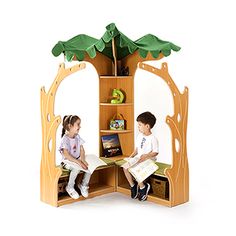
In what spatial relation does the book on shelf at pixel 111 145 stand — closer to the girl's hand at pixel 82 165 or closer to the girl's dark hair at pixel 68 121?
the girl's hand at pixel 82 165

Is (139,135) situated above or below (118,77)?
below

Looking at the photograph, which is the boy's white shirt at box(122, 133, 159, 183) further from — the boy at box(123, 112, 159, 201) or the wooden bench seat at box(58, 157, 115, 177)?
the wooden bench seat at box(58, 157, 115, 177)

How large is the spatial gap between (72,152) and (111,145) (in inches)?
30.5

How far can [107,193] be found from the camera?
18.9 ft

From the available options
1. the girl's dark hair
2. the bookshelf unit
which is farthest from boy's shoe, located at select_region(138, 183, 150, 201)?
the girl's dark hair

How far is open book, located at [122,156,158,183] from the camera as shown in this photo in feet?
17.4

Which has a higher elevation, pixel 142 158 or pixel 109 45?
pixel 109 45

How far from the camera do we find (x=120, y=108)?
608cm

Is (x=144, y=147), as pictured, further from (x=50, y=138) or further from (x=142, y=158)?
(x=50, y=138)

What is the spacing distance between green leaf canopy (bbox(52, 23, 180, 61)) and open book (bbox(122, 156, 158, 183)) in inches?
47.4

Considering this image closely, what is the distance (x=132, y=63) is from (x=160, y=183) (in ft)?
4.97

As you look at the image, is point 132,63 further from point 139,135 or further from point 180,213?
point 180,213

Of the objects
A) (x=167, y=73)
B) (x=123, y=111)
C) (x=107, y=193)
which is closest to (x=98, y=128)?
(x=123, y=111)

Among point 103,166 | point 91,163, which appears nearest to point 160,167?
point 103,166
